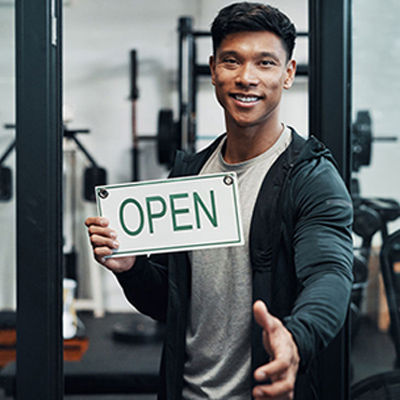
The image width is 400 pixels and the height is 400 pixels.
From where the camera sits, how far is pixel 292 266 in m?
0.92

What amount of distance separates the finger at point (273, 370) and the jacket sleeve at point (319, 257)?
50 mm

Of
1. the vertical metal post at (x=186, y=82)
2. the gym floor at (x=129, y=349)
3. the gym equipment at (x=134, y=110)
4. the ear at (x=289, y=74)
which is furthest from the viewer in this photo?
the gym equipment at (x=134, y=110)

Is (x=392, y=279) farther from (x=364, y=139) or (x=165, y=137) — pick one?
(x=165, y=137)

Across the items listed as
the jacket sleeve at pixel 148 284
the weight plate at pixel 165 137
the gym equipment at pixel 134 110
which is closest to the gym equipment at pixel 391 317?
the jacket sleeve at pixel 148 284

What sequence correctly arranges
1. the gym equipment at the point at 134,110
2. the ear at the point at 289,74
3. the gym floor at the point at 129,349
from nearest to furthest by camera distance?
the ear at the point at 289,74 → the gym floor at the point at 129,349 → the gym equipment at the point at 134,110

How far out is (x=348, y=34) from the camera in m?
1.11

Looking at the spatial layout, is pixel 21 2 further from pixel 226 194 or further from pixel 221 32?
pixel 226 194

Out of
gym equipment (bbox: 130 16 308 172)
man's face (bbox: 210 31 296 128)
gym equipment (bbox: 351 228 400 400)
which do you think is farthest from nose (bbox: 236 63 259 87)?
gym equipment (bbox: 130 16 308 172)

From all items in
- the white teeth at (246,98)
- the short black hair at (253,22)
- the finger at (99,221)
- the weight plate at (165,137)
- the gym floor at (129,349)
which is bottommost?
the gym floor at (129,349)

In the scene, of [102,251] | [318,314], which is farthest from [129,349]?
[318,314]

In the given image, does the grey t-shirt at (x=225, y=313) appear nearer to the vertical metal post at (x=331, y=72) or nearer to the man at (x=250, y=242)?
the man at (x=250, y=242)

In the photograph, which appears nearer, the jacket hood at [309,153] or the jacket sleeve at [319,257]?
the jacket sleeve at [319,257]

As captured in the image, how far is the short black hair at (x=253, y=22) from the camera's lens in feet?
3.08

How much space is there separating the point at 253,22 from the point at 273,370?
0.60m
